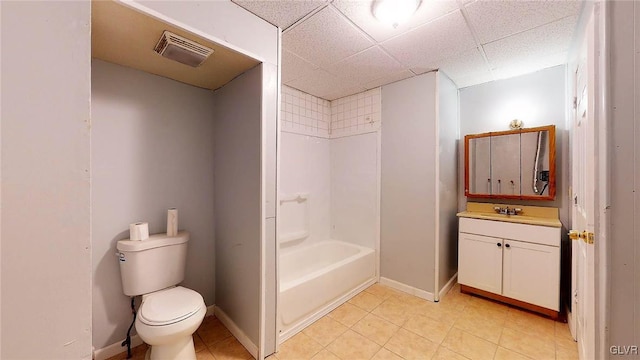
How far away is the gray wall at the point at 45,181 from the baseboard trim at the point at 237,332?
3.29 ft

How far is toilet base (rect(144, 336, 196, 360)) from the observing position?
1.43 m

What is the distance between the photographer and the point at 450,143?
260 cm

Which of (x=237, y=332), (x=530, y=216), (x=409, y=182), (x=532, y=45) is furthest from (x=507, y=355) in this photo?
(x=532, y=45)

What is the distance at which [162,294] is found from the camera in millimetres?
1615

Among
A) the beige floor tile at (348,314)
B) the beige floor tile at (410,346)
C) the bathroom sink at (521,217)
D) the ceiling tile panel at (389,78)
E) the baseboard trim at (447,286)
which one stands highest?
the ceiling tile panel at (389,78)

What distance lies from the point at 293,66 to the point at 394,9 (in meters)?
1.08

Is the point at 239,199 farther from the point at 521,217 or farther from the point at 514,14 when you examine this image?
the point at 521,217

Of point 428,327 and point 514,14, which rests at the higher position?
point 514,14

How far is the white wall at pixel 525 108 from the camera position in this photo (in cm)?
224

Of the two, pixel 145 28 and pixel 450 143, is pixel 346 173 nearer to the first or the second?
pixel 450 143

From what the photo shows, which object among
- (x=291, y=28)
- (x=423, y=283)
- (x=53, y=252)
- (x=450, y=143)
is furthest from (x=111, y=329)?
(x=450, y=143)

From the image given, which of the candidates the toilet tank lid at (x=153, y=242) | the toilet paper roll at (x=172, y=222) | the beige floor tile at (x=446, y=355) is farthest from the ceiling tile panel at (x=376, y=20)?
the beige floor tile at (x=446, y=355)

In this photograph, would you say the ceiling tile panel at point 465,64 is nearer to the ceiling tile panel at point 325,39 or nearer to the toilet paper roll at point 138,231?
the ceiling tile panel at point 325,39

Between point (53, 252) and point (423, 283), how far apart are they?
8.71 ft
